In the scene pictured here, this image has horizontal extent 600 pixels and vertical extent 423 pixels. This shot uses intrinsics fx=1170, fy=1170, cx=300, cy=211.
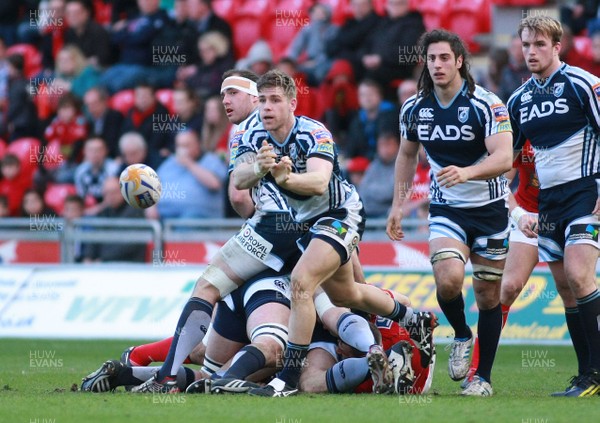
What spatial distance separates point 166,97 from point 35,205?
2.78 meters

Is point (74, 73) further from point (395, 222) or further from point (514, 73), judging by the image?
point (395, 222)

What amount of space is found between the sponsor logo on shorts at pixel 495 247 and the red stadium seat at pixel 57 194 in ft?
33.9

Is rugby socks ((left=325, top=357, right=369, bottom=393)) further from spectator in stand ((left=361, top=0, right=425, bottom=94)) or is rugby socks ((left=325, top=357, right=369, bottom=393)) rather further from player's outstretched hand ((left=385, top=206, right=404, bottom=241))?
spectator in stand ((left=361, top=0, right=425, bottom=94))

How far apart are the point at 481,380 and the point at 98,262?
8.02 metres

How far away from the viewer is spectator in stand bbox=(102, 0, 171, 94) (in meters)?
18.9

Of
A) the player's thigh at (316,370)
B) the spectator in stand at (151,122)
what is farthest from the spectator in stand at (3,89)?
the player's thigh at (316,370)

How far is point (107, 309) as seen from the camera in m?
14.3

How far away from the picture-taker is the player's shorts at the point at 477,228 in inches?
342

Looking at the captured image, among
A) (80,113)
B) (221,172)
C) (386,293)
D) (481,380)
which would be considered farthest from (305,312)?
(80,113)

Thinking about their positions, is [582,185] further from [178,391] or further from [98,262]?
[98,262]

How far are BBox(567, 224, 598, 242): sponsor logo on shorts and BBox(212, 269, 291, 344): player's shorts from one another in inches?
84.9
